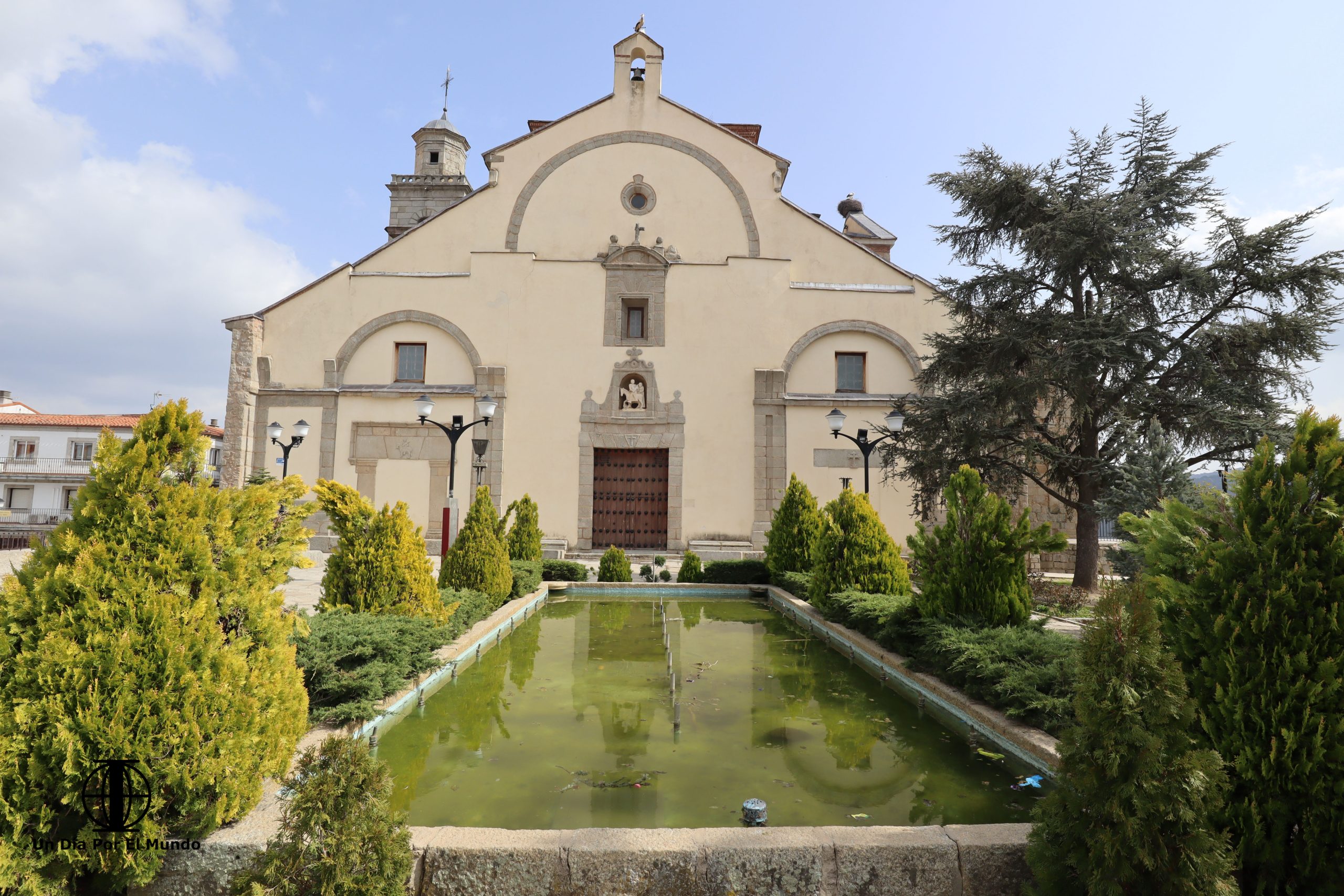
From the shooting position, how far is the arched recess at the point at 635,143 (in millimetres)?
19078

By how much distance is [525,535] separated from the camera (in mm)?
13281

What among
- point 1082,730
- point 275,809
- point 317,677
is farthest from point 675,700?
point 1082,730

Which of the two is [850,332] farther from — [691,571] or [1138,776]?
[1138,776]

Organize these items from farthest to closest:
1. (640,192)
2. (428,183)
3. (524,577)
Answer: (428,183) < (640,192) < (524,577)

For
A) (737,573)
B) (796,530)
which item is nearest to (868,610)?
(796,530)

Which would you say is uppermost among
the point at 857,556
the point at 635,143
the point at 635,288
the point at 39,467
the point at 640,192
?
the point at 635,143

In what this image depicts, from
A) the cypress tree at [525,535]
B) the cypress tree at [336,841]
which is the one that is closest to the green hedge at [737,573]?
the cypress tree at [525,535]

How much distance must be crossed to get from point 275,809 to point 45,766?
33.3 inches

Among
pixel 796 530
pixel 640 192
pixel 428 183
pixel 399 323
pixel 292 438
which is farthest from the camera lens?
pixel 428 183

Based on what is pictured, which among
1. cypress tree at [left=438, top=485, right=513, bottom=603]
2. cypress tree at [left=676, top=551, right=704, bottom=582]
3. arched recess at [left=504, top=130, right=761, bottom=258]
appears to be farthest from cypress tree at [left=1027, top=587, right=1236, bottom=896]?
arched recess at [left=504, top=130, right=761, bottom=258]

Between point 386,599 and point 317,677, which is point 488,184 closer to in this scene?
point 386,599

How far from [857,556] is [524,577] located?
498cm

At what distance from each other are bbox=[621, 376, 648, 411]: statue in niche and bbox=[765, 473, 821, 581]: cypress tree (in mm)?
6835

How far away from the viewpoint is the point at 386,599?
6.51m
